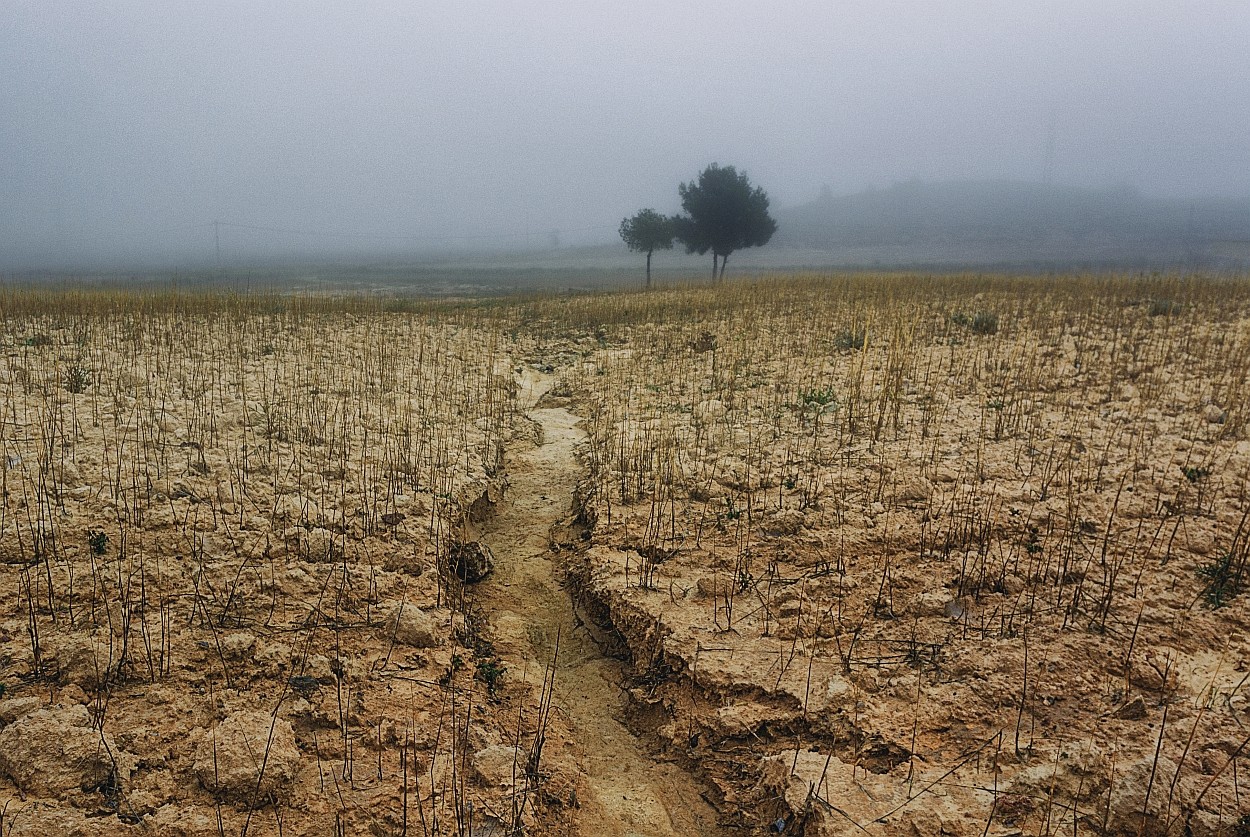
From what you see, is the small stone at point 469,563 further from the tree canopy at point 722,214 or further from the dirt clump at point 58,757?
the tree canopy at point 722,214

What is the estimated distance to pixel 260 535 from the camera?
4.43 meters

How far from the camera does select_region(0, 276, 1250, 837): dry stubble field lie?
2721mm

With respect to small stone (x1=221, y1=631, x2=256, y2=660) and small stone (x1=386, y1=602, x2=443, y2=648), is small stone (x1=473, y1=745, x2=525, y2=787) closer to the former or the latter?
small stone (x1=386, y1=602, x2=443, y2=648)

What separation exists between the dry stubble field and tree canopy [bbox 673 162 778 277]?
29.8m

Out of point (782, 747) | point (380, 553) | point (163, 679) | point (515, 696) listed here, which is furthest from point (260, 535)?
point (782, 747)

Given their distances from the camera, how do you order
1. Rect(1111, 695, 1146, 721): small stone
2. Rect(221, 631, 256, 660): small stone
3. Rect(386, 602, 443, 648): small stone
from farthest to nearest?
Rect(386, 602, 443, 648): small stone → Rect(221, 631, 256, 660): small stone → Rect(1111, 695, 1146, 721): small stone

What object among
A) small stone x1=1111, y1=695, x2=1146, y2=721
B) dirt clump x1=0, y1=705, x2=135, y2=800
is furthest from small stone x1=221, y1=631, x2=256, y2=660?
small stone x1=1111, y1=695, x2=1146, y2=721

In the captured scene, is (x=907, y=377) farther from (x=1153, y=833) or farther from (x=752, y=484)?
(x=1153, y=833)

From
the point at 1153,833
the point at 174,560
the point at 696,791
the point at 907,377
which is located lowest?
the point at 696,791

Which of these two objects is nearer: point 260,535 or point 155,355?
point 260,535

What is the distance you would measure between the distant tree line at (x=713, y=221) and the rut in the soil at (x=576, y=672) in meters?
31.5

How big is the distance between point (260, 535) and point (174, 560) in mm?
495

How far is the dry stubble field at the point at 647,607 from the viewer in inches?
107

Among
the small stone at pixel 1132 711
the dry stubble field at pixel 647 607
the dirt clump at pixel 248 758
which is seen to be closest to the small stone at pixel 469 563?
the dry stubble field at pixel 647 607
